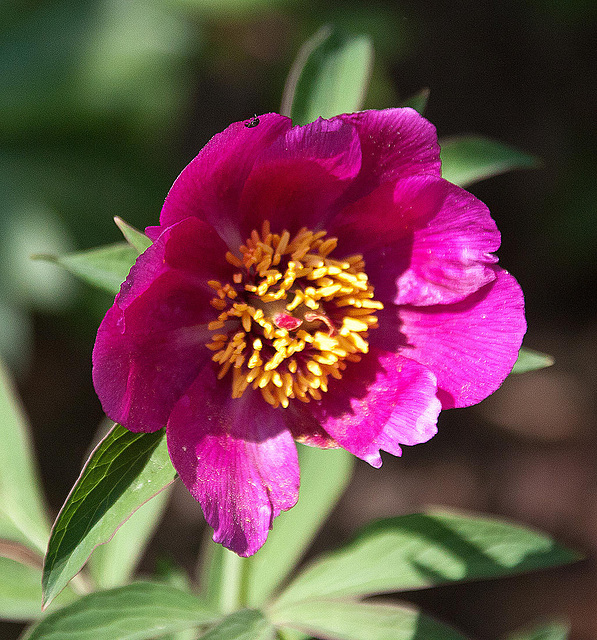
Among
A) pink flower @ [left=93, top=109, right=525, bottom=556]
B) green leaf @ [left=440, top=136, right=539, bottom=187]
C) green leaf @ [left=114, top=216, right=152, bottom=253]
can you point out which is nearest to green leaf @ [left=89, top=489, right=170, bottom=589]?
pink flower @ [left=93, top=109, right=525, bottom=556]

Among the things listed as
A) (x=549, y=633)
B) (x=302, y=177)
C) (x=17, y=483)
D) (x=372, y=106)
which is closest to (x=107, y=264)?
(x=302, y=177)

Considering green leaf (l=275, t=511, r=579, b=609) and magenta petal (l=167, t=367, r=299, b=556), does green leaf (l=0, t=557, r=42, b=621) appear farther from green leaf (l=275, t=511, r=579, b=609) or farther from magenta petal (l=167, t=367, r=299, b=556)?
magenta petal (l=167, t=367, r=299, b=556)

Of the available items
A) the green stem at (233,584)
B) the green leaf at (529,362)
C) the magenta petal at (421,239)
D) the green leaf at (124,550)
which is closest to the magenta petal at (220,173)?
the magenta petal at (421,239)

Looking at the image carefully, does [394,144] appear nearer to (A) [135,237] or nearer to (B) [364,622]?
(A) [135,237]

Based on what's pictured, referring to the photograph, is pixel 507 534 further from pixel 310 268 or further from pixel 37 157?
pixel 37 157

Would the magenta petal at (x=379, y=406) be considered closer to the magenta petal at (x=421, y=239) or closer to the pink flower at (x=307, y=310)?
the pink flower at (x=307, y=310)

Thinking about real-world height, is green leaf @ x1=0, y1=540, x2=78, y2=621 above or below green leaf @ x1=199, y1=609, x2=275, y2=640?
below
